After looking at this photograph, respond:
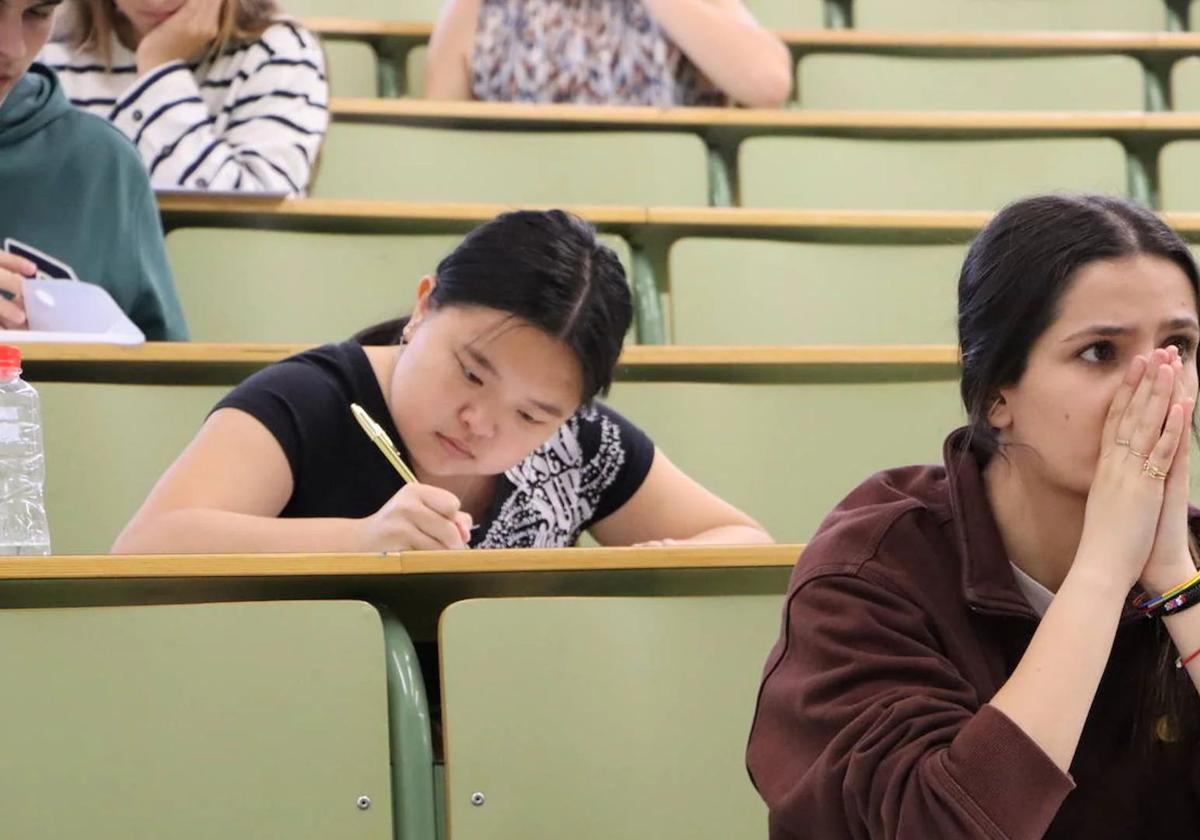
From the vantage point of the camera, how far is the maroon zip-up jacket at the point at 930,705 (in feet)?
2.78

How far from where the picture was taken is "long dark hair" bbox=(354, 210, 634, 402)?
1404 millimetres

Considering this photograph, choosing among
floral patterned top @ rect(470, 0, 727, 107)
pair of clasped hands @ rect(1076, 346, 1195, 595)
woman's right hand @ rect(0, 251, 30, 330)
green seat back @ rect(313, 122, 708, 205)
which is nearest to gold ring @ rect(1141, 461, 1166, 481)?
pair of clasped hands @ rect(1076, 346, 1195, 595)

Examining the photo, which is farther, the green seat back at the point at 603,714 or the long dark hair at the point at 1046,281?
the green seat back at the point at 603,714

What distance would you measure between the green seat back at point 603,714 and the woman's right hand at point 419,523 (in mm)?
103

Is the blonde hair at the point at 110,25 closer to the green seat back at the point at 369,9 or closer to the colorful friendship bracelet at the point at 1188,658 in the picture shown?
the green seat back at the point at 369,9

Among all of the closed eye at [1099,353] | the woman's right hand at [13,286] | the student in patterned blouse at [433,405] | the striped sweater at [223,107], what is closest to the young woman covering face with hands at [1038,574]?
the closed eye at [1099,353]

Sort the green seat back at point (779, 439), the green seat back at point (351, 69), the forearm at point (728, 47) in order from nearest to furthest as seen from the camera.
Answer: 1. the green seat back at point (779, 439)
2. the forearm at point (728, 47)
3. the green seat back at point (351, 69)

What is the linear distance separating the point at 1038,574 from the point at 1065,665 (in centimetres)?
13

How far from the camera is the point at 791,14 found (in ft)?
9.65

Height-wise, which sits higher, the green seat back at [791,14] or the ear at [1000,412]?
the green seat back at [791,14]

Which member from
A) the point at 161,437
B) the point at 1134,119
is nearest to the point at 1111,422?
the point at 161,437

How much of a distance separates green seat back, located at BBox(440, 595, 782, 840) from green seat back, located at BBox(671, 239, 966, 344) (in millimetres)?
753

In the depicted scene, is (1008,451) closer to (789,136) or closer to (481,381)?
(481,381)

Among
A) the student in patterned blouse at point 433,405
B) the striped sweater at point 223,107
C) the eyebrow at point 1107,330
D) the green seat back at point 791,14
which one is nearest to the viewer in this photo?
the eyebrow at point 1107,330
